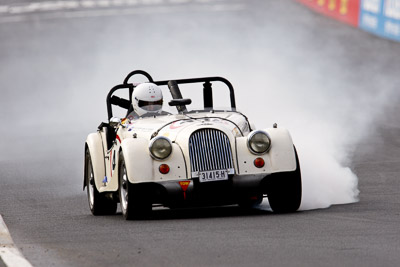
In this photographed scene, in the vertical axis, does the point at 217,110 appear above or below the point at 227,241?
above

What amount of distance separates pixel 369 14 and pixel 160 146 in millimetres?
22182

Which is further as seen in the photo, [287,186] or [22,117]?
[22,117]

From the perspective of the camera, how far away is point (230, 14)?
Result: 42812 millimetres

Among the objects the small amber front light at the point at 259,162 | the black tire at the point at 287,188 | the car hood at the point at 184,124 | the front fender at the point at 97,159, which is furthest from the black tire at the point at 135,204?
the front fender at the point at 97,159

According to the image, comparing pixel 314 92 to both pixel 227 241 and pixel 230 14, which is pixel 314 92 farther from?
pixel 230 14

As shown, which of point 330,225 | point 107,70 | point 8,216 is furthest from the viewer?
point 107,70

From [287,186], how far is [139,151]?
1375mm

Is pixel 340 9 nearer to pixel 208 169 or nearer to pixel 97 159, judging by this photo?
pixel 97 159

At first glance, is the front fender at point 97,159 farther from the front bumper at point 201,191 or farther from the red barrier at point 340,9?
the red barrier at point 340,9

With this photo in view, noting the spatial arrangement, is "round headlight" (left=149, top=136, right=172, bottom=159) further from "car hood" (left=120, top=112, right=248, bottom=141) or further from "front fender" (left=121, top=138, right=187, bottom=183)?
"car hood" (left=120, top=112, right=248, bottom=141)

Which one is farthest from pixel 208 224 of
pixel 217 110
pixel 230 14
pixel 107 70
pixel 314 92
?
pixel 230 14

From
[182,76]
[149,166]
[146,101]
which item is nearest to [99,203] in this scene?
[146,101]

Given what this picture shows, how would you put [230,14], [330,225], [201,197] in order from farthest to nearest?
[230,14] < [201,197] < [330,225]

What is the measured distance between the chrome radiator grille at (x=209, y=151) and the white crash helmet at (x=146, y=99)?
60.1 inches
